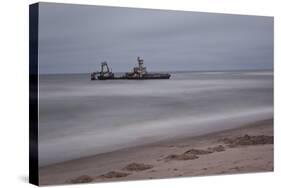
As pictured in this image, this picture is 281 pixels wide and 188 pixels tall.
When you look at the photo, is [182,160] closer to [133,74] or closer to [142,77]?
[142,77]

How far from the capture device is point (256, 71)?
464 inches

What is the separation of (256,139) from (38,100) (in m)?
3.86

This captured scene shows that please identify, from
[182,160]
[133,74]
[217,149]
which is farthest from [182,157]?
[133,74]

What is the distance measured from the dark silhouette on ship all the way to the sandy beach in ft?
3.33

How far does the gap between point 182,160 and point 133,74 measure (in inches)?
60.6

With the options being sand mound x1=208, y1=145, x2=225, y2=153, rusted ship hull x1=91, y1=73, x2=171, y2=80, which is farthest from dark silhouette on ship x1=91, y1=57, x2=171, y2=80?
sand mound x1=208, y1=145, x2=225, y2=153

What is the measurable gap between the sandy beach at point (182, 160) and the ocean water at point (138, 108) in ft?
0.38

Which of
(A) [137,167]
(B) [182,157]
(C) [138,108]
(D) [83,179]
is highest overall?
(C) [138,108]

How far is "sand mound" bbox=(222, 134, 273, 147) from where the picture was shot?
11398 mm

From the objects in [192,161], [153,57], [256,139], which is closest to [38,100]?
[153,57]

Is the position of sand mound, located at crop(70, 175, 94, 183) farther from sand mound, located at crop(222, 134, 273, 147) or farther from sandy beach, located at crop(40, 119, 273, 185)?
sand mound, located at crop(222, 134, 273, 147)

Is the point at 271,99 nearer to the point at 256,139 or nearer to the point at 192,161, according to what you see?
the point at 256,139

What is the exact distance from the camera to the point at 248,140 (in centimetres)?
1161

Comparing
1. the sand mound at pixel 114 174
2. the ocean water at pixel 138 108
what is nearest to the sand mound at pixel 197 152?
the ocean water at pixel 138 108
